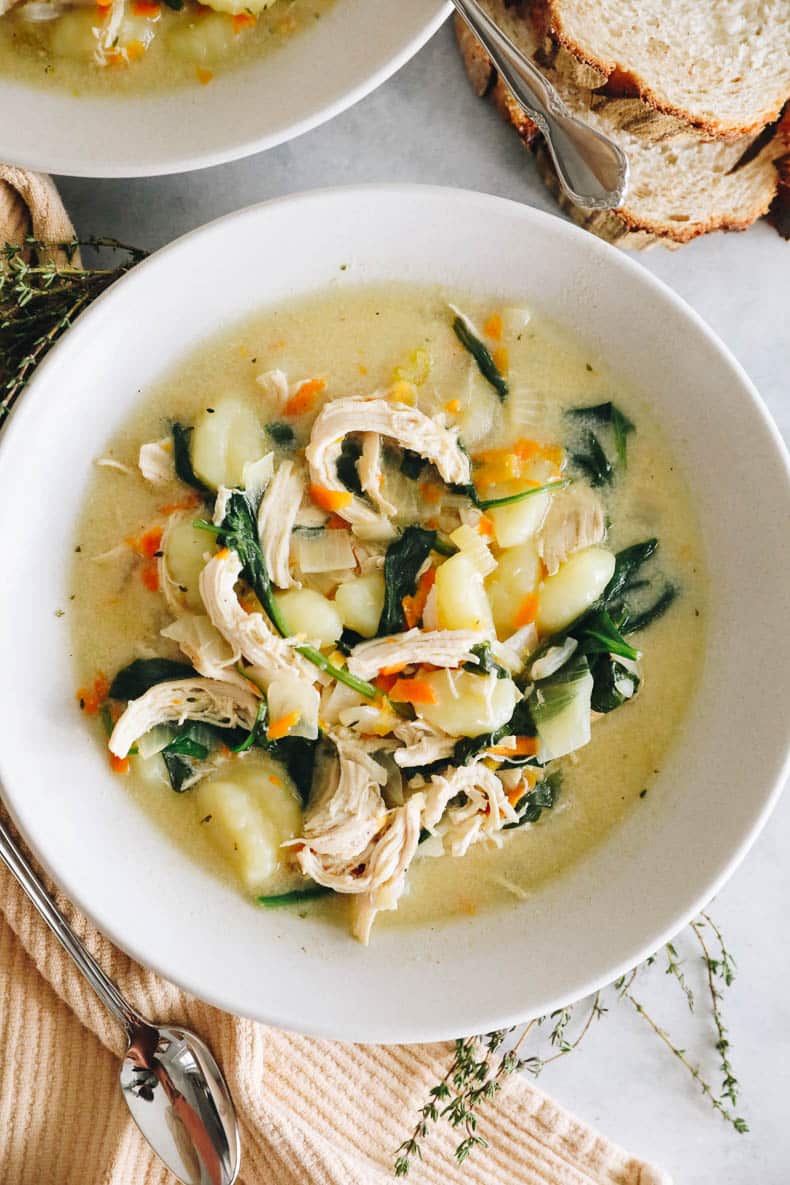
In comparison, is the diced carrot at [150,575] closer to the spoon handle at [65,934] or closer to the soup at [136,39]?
the spoon handle at [65,934]

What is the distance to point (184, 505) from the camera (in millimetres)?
2430

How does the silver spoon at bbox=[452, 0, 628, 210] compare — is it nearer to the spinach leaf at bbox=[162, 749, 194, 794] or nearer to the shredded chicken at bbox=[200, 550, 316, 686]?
the shredded chicken at bbox=[200, 550, 316, 686]

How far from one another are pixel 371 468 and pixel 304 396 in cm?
24

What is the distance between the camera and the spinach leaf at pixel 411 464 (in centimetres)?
242

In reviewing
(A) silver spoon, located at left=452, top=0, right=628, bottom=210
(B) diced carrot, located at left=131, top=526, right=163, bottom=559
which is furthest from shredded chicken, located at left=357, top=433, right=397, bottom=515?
(A) silver spoon, located at left=452, top=0, right=628, bottom=210

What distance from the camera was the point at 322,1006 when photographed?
2396 mm

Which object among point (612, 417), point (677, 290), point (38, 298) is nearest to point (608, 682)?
point (612, 417)

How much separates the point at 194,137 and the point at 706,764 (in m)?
1.88

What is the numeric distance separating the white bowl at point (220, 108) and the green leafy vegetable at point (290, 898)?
1673 millimetres

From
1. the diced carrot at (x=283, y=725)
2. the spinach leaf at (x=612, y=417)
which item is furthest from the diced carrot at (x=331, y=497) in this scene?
the spinach leaf at (x=612, y=417)

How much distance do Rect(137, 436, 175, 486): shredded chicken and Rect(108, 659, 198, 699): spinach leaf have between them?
1.35 ft

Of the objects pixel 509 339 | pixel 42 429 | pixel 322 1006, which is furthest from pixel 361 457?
pixel 322 1006

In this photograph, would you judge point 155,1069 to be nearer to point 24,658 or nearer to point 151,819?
point 151,819

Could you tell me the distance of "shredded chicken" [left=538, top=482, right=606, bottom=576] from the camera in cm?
242
